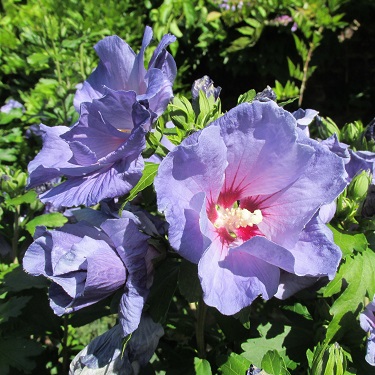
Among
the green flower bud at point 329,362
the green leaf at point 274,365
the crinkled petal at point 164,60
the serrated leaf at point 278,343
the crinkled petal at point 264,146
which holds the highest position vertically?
the crinkled petal at point 164,60

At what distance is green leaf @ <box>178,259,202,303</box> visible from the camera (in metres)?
0.94

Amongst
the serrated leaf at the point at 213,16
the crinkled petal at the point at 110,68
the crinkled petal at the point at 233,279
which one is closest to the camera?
the crinkled petal at the point at 233,279

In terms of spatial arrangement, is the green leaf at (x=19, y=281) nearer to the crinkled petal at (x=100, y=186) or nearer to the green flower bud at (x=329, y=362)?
the crinkled petal at (x=100, y=186)

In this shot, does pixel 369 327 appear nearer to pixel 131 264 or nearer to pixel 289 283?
pixel 289 283

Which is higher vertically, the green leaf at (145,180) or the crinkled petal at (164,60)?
the crinkled petal at (164,60)

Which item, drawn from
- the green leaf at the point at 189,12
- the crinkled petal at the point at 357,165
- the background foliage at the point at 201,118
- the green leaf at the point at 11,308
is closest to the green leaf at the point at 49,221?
the background foliage at the point at 201,118

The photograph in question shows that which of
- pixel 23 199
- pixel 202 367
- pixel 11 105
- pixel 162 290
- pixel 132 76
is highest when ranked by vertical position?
pixel 132 76

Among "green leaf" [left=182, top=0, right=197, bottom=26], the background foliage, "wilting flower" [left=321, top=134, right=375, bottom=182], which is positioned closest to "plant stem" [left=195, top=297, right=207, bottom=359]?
the background foliage

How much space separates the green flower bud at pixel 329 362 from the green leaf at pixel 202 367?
296 millimetres

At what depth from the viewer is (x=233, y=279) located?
0.86 metres

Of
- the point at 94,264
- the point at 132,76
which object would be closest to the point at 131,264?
the point at 94,264

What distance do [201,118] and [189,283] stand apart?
0.34 meters

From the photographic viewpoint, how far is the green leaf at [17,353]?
1.35 m

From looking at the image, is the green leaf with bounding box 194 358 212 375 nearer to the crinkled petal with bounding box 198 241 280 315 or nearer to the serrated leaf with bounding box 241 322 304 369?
the serrated leaf with bounding box 241 322 304 369
